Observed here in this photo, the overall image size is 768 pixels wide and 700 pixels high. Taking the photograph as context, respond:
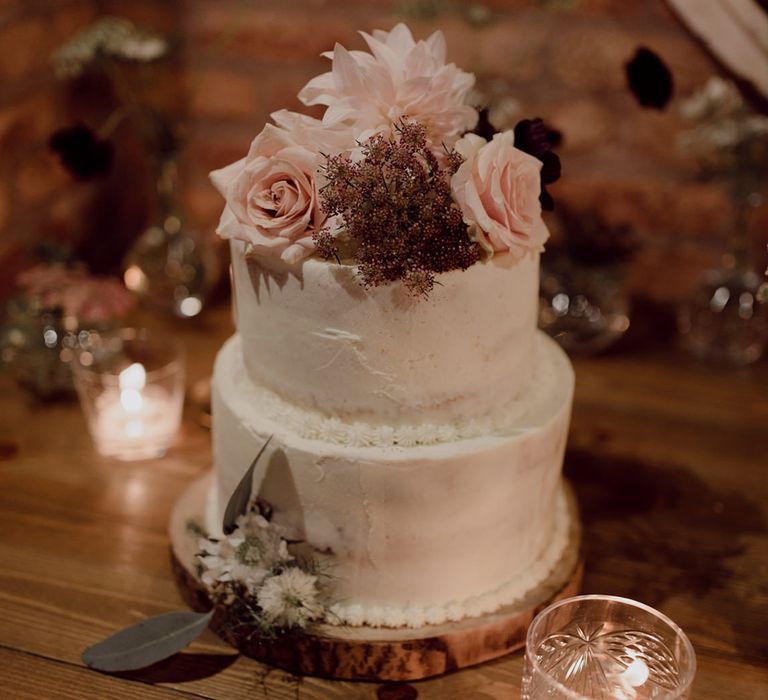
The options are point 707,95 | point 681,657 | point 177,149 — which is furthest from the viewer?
point 177,149

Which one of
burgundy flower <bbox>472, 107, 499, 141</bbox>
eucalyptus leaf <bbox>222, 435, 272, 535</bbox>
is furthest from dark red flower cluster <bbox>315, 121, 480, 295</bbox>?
eucalyptus leaf <bbox>222, 435, 272, 535</bbox>

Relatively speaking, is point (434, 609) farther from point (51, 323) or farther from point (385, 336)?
point (51, 323)

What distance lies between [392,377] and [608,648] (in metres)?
0.39

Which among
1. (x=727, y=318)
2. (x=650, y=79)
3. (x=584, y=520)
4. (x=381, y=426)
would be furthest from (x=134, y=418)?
(x=727, y=318)

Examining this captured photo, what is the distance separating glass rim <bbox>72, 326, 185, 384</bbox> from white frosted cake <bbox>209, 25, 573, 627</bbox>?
383mm

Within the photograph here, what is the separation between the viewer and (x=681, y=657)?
3.40 feet

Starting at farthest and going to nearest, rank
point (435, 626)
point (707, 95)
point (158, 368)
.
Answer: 1. point (707, 95)
2. point (158, 368)
3. point (435, 626)

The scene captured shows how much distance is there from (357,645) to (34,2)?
4.91ft

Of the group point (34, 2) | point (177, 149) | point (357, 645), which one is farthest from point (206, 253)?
point (357, 645)

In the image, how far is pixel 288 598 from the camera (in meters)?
1.11

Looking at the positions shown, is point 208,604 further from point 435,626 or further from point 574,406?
point 574,406

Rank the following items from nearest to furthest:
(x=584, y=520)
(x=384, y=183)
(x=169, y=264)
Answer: (x=384, y=183) → (x=584, y=520) → (x=169, y=264)

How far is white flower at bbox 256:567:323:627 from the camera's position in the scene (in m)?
1.11

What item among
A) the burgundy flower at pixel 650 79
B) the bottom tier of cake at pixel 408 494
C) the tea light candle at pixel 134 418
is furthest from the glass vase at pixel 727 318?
the tea light candle at pixel 134 418
